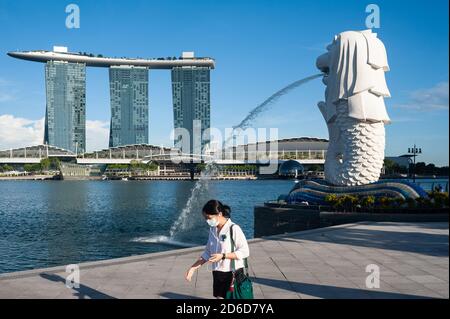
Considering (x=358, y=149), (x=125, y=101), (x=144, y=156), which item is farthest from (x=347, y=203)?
(x=125, y=101)

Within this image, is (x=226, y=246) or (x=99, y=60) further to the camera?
(x=99, y=60)

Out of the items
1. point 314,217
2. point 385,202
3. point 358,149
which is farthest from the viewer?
point 358,149

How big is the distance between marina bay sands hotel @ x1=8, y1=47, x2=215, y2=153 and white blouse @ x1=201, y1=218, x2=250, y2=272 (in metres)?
172

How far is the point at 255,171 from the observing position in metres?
145

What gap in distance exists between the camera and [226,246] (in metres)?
6.20

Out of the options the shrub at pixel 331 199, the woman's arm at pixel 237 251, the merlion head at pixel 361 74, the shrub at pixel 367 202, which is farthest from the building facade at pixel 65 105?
the woman's arm at pixel 237 251

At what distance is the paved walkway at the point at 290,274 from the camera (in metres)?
8.72

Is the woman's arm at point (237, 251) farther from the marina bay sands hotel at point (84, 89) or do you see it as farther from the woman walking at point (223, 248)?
the marina bay sands hotel at point (84, 89)

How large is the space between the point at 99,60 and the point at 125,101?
17.2m

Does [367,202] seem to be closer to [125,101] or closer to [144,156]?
[144,156]

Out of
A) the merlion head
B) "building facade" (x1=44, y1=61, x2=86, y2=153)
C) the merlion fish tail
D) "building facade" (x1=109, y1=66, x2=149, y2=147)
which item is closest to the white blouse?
the merlion head

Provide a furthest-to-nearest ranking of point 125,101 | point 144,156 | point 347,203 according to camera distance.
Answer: point 125,101 < point 144,156 < point 347,203
